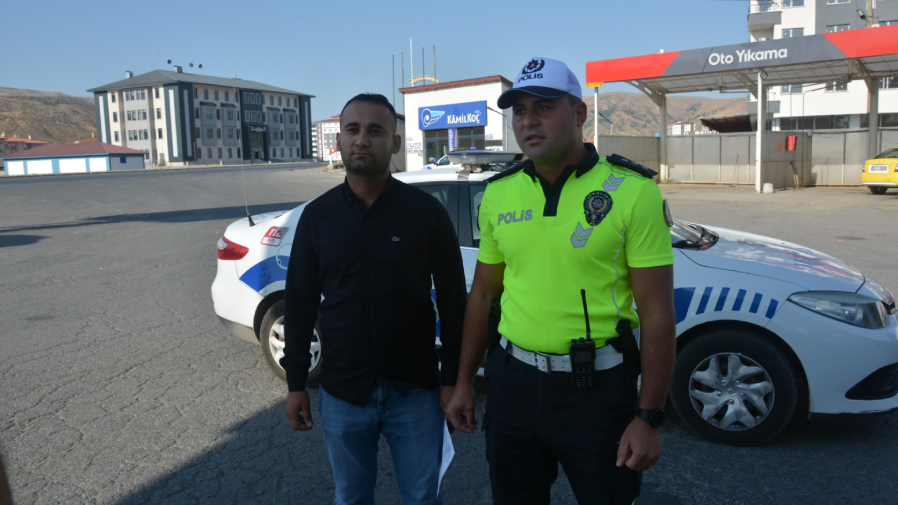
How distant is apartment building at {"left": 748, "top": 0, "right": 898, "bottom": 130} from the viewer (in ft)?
132

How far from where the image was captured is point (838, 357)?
324 cm

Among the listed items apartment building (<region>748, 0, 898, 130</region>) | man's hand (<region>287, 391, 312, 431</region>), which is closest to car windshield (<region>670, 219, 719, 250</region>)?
man's hand (<region>287, 391, 312, 431</region>)

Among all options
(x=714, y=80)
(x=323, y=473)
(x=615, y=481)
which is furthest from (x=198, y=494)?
(x=714, y=80)

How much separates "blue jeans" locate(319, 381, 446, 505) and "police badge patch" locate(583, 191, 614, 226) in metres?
0.86

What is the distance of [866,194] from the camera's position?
2030cm

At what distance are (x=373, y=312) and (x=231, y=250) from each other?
2941 millimetres

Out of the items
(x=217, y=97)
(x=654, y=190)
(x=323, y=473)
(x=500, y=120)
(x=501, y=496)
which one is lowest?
(x=323, y=473)

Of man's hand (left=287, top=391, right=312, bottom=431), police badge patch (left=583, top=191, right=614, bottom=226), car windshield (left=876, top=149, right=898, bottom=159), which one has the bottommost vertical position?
man's hand (left=287, top=391, right=312, bottom=431)

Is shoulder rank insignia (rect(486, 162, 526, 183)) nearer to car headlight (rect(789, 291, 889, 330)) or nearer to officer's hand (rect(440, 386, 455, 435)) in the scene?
officer's hand (rect(440, 386, 455, 435))

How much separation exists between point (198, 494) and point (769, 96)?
156 feet

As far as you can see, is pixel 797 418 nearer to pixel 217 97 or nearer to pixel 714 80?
pixel 714 80

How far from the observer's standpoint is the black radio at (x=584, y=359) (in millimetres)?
1775

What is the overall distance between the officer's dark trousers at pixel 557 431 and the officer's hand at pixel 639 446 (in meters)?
0.05

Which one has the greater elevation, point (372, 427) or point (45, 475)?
point (372, 427)
